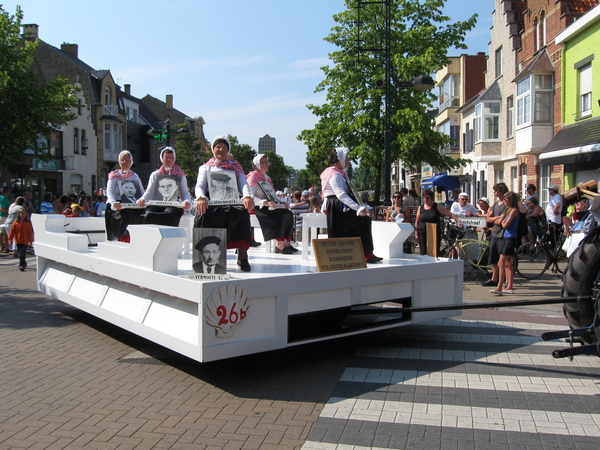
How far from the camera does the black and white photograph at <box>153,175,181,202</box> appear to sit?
7.80 metres

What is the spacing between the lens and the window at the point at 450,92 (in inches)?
1729

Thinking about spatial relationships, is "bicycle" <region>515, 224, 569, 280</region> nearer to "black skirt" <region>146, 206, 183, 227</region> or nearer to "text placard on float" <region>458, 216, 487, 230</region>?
"text placard on float" <region>458, 216, 487, 230</region>

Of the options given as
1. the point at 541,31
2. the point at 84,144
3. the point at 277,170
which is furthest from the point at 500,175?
the point at 277,170

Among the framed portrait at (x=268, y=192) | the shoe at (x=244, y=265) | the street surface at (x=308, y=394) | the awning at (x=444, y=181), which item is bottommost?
Result: the street surface at (x=308, y=394)

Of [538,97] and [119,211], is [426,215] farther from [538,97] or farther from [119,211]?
[538,97]

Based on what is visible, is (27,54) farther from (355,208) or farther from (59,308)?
(355,208)

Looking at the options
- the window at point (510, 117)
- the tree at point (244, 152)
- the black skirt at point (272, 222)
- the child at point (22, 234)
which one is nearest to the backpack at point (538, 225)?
the black skirt at point (272, 222)

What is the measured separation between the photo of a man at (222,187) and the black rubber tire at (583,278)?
3.30m

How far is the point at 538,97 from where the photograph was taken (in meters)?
22.7

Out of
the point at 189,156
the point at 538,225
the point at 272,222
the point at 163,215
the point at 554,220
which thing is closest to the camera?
the point at 272,222

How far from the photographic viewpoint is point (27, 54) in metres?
22.2

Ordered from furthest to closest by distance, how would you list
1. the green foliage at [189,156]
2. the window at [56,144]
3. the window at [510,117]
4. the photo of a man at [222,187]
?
the window at [56,144] < the green foliage at [189,156] < the window at [510,117] < the photo of a man at [222,187]

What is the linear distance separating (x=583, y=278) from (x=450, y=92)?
42532 mm

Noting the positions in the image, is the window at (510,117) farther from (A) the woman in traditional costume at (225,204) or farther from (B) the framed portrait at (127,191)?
(A) the woman in traditional costume at (225,204)
